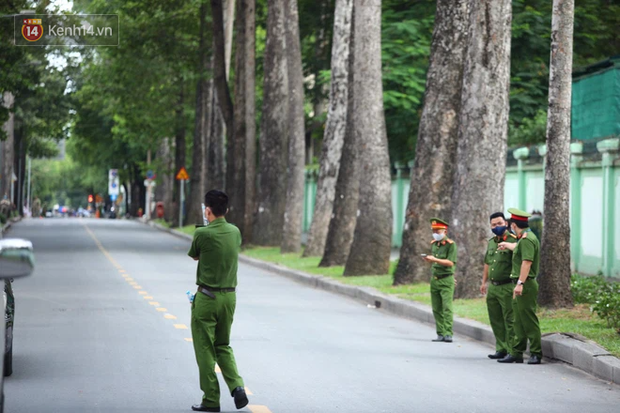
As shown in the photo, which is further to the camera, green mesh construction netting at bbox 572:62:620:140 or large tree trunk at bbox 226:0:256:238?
large tree trunk at bbox 226:0:256:238

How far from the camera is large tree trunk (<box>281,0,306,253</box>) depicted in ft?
110

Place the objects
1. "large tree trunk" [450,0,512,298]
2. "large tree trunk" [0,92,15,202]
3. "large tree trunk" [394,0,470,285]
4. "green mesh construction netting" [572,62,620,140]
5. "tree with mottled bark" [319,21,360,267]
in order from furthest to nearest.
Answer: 1. "large tree trunk" [0,92,15,202]
2. "tree with mottled bark" [319,21,360,267]
3. "green mesh construction netting" [572,62,620,140]
4. "large tree trunk" [394,0,470,285]
5. "large tree trunk" [450,0,512,298]

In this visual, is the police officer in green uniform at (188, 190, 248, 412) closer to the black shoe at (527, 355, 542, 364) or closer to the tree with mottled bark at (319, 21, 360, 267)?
the black shoe at (527, 355, 542, 364)

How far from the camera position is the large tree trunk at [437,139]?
69.6ft

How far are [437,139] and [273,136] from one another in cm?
1564

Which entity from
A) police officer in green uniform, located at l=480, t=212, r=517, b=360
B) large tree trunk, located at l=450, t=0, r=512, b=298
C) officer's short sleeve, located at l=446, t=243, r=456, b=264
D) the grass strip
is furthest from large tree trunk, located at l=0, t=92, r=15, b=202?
police officer in green uniform, located at l=480, t=212, r=517, b=360

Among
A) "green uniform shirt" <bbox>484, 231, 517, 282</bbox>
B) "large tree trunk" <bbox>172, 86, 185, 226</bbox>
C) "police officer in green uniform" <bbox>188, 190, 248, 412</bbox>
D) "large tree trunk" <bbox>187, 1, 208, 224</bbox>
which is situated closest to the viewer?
"police officer in green uniform" <bbox>188, 190, 248, 412</bbox>

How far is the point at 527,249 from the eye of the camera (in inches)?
504

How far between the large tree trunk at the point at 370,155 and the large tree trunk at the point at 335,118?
342 cm

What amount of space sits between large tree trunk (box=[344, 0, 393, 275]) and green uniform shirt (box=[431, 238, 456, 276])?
9.57 meters

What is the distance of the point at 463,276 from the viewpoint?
19.1 m

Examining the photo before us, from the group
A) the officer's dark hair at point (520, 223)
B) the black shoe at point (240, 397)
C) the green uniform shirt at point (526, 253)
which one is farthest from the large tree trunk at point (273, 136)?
the black shoe at point (240, 397)

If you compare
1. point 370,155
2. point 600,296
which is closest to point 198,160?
point 370,155

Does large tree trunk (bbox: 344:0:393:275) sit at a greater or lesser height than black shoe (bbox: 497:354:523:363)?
greater
